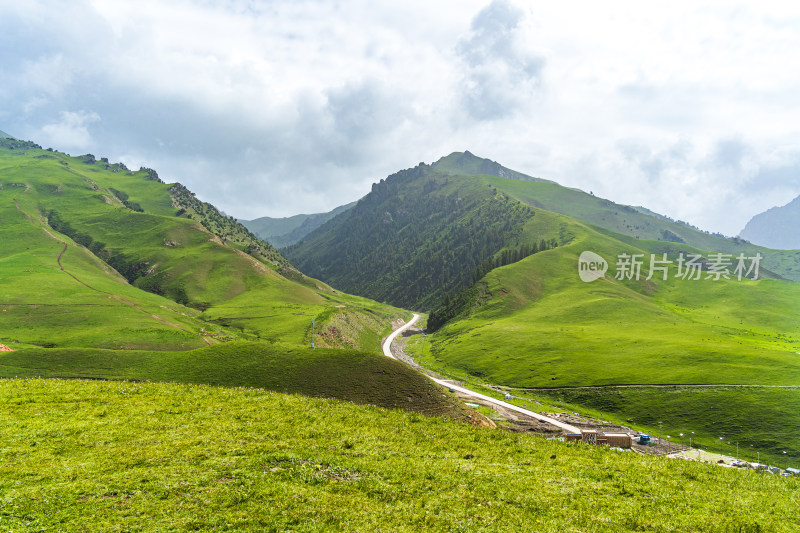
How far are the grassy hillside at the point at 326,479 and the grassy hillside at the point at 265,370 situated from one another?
13691 millimetres

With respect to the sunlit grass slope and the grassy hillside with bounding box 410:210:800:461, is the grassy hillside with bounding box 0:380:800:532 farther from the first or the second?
the sunlit grass slope

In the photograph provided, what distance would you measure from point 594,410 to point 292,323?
9945 cm

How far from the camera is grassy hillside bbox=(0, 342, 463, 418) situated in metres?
45.3

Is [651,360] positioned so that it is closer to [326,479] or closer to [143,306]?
[326,479]

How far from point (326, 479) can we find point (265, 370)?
34940mm

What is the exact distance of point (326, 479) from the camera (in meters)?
20.6

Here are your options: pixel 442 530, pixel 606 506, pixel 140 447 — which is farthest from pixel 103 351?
pixel 606 506

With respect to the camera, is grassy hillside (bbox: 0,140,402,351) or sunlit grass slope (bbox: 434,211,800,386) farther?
sunlit grass slope (bbox: 434,211,800,386)

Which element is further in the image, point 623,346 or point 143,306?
point 623,346

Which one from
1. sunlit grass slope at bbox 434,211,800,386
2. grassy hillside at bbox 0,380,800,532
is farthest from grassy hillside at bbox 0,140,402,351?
grassy hillside at bbox 0,380,800,532

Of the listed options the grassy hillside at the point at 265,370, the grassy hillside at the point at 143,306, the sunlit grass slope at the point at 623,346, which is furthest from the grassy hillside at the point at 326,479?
the sunlit grass slope at the point at 623,346

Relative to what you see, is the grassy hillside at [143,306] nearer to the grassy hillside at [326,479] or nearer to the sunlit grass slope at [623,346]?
the sunlit grass slope at [623,346]

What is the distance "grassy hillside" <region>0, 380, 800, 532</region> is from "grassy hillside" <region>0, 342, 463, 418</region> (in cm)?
1369

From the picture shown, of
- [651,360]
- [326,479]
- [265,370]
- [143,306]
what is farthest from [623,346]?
[143,306]
